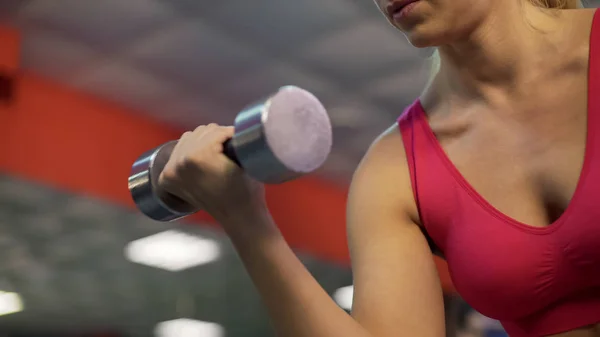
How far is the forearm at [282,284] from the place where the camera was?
683 millimetres

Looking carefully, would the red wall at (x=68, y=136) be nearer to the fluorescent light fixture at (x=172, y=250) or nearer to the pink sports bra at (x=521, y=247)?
the fluorescent light fixture at (x=172, y=250)

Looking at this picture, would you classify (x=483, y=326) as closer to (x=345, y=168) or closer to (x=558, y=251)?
(x=345, y=168)

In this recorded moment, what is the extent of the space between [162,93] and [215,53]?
22.3 inches

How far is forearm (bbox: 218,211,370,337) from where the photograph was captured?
683mm

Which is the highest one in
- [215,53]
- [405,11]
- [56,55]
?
[56,55]

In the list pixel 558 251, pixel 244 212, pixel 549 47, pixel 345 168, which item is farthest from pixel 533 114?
pixel 345 168

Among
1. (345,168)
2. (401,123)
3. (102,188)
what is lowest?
(401,123)

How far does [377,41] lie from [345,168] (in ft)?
5.73

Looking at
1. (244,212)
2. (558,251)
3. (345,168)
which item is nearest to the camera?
(244,212)

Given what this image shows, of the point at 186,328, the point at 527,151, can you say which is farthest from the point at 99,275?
the point at 527,151

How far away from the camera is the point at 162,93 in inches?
147

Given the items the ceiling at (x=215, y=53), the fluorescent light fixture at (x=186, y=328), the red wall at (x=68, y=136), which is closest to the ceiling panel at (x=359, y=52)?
the ceiling at (x=215, y=53)

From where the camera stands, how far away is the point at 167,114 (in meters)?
3.99

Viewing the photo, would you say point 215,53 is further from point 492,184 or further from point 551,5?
point 492,184
